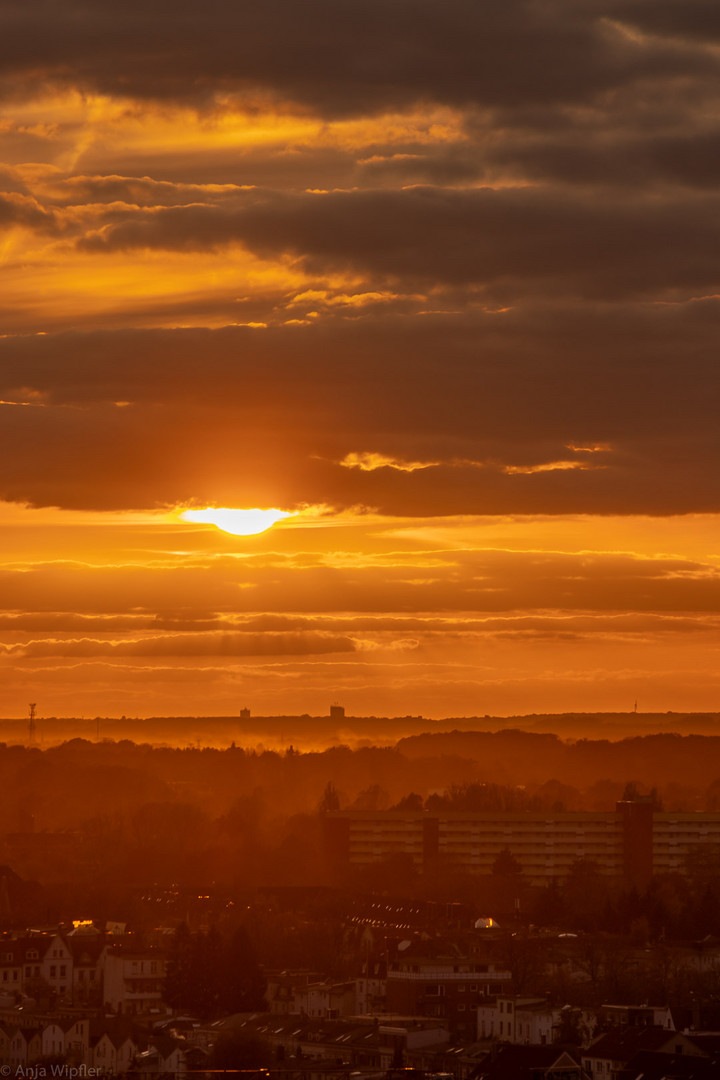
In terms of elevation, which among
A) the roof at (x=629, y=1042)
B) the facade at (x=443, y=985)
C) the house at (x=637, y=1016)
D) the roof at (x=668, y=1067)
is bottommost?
the roof at (x=668, y=1067)

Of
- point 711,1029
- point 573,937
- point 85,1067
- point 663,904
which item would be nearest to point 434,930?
point 573,937

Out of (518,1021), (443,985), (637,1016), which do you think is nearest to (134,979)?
(443,985)

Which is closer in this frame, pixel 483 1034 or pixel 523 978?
pixel 483 1034

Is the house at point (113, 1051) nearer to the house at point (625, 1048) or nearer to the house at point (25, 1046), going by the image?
the house at point (25, 1046)

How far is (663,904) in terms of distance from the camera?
190 meters

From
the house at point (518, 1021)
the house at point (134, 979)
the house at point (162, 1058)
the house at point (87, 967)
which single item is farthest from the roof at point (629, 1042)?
the house at point (87, 967)

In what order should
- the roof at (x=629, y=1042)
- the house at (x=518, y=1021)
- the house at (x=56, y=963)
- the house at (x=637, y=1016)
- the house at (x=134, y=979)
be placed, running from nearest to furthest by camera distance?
the roof at (x=629, y=1042) → the house at (x=637, y=1016) → the house at (x=518, y=1021) → the house at (x=134, y=979) → the house at (x=56, y=963)

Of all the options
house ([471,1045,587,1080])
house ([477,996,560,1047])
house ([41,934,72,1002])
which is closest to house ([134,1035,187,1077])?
house ([471,1045,587,1080])

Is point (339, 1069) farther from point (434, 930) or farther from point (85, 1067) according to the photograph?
point (434, 930)

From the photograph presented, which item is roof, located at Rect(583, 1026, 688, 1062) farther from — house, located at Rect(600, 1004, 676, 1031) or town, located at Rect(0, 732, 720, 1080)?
house, located at Rect(600, 1004, 676, 1031)

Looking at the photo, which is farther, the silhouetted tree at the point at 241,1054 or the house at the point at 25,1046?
the house at the point at 25,1046

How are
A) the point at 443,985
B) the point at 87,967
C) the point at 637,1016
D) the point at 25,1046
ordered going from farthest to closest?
the point at 87,967 < the point at 443,985 < the point at 637,1016 < the point at 25,1046

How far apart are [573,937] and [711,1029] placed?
45.3m

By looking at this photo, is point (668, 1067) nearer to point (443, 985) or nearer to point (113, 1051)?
point (113, 1051)
